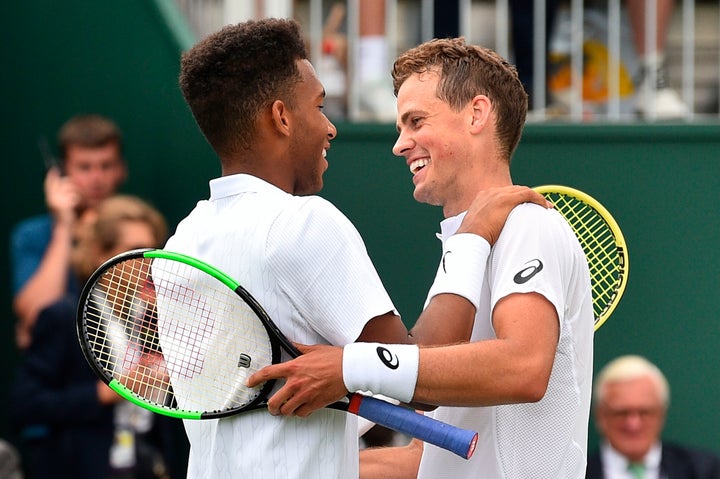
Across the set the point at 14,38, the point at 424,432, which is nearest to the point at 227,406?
the point at 424,432

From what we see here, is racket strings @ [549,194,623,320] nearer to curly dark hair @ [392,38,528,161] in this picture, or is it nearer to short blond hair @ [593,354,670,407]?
curly dark hair @ [392,38,528,161]

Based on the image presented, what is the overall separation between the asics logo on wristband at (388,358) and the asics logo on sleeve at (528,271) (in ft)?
1.09

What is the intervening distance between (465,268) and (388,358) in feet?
0.95

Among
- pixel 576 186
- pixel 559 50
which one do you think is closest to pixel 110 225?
pixel 576 186

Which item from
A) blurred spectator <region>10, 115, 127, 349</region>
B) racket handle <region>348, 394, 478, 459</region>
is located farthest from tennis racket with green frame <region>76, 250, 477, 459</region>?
blurred spectator <region>10, 115, 127, 349</region>

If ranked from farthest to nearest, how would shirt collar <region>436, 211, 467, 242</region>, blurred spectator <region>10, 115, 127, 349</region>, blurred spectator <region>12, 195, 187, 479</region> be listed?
blurred spectator <region>10, 115, 127, 349</region>
blurred spectator <region>12, 195, 187, 479</region>
shirt collar <region>436, 211, 467, 242</region>

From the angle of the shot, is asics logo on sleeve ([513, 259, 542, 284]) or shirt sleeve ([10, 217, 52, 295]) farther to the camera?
shirt sleeve ([10, 217, 52, 295])

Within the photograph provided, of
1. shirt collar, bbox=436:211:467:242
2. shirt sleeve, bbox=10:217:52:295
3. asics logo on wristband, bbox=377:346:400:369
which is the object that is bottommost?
shirt sleeve, bbox=10:217:52:295

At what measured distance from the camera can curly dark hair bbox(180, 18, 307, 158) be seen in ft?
11.2

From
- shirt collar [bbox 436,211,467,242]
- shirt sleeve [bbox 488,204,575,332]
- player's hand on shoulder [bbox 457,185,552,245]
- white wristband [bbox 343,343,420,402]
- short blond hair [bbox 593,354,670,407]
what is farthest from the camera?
short blond hair [bbox 593,354,670,407]

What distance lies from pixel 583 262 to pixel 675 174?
326 cm

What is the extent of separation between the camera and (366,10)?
23.1 ft

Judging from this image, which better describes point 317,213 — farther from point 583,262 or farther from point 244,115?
point 583,262

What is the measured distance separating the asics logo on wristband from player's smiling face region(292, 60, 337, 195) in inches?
20.7
